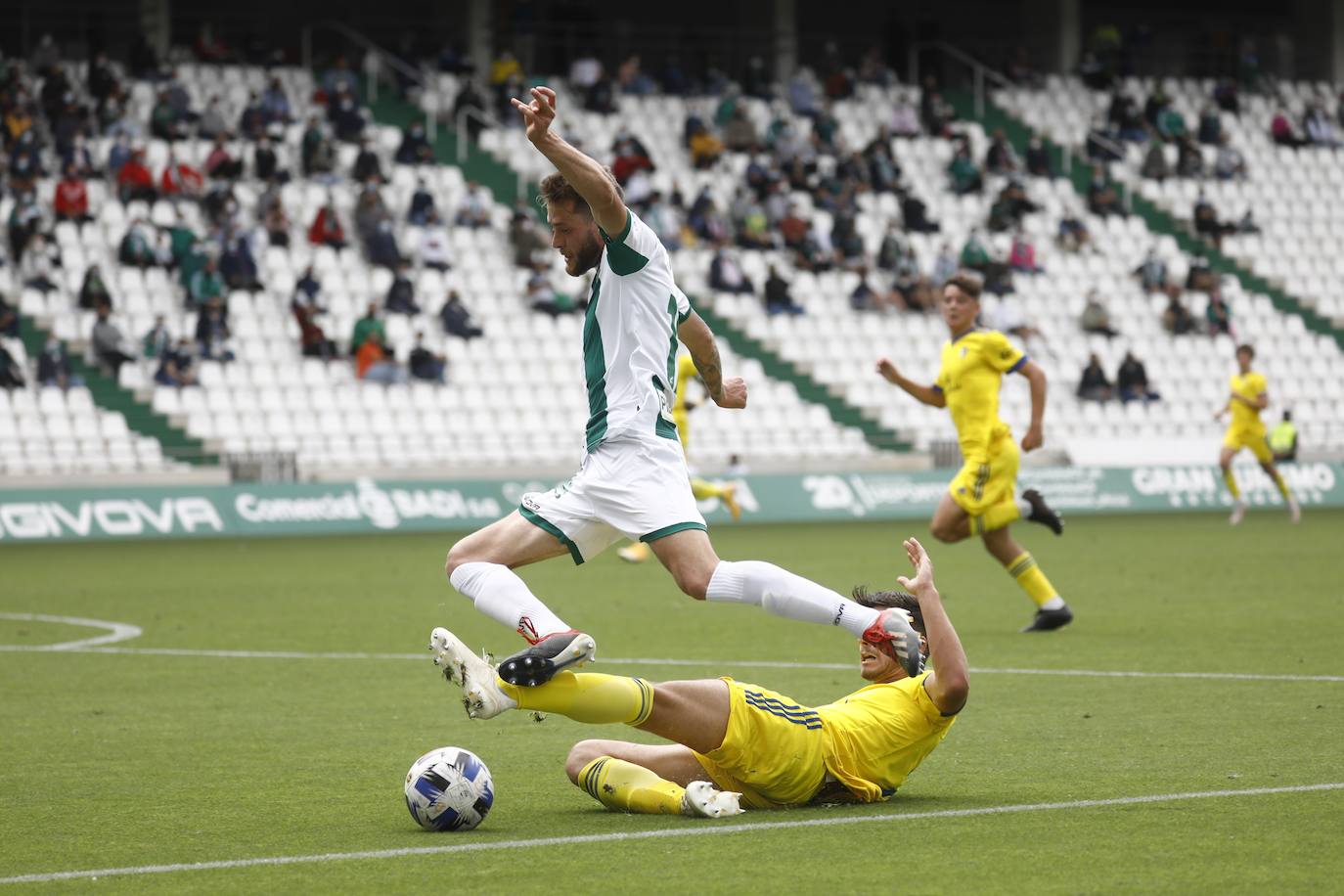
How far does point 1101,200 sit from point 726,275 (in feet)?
29.9

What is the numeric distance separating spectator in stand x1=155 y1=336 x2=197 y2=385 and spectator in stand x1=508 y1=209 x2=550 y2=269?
21.3ft

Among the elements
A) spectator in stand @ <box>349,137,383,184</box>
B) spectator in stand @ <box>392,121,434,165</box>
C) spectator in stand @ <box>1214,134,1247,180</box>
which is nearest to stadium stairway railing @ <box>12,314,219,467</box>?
spectator in stand @ <box>349,137,383,184</box>

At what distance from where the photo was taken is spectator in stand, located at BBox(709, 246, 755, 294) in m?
34.3

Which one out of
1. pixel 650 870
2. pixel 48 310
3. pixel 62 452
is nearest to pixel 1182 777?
pixel 650 870

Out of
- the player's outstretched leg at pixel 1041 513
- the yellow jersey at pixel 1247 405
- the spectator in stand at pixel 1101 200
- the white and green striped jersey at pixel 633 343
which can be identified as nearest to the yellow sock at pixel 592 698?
the white and green striped jersey at pixel 633 343

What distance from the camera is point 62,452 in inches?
1054

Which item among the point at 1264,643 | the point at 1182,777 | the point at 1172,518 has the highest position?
the point at 1182,777

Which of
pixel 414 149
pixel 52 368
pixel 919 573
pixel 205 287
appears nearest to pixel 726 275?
pixel 414 149

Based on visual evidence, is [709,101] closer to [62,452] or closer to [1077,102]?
[1077,102]

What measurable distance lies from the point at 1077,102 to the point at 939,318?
31.1 feet

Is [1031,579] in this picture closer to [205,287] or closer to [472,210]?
[205,287]

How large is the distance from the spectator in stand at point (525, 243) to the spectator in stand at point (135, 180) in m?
6.11

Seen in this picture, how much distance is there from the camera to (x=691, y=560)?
23.1ft

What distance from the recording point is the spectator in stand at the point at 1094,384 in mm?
34719
